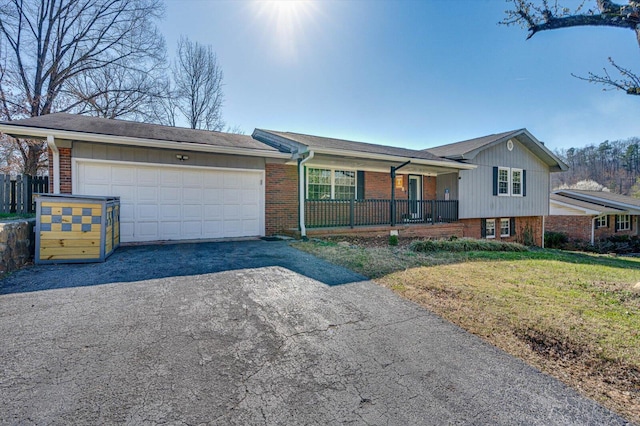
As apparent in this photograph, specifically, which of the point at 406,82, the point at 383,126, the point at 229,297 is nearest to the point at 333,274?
the point at 229,297

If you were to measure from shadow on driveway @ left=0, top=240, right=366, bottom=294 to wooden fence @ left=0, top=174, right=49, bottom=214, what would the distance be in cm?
453

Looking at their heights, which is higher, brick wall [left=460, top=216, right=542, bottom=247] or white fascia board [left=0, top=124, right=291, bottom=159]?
white fascia board [left=0, top=124, right=291, bottom=159]

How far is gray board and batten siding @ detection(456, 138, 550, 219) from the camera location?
13.3 meters

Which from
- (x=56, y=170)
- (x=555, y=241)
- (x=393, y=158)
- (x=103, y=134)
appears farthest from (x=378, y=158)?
(x=555, y=241)

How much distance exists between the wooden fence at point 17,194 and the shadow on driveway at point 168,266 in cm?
453

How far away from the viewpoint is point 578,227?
1880 centimetres

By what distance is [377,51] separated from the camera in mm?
11391

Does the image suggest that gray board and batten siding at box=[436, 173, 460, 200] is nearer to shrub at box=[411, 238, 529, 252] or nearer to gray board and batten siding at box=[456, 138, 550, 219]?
gray board and batten siding at box=[456, 138, 550, 219]

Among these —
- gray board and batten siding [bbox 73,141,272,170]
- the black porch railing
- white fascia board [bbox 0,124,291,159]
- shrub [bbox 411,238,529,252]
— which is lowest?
shrub [bbox 411,238,529,252]

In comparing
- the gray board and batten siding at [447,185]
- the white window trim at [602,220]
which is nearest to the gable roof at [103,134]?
the gray board and batten siding at [447,185]

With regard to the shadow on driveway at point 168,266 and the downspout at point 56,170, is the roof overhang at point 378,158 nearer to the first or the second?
the shadow on driveway at point 168,266

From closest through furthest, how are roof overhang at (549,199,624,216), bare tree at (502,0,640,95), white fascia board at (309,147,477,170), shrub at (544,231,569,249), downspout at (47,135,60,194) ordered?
bare tree at (502,0,640,95)
downspout at (47,135,60,194)
white fascia board at (309,147,477,170)
shrub at (544,231,569,249)
roof overhang at (549,199,624,216)

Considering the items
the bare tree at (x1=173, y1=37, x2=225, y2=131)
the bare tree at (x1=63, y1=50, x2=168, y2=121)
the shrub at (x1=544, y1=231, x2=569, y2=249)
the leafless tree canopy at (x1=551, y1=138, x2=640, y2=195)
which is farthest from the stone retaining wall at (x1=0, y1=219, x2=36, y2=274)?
the leafless tree canopy at (x1=551, y1=138, x2=640, y2=195)

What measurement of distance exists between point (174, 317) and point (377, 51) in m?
11.8
